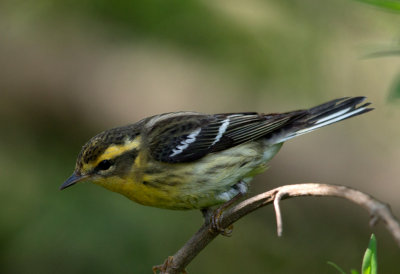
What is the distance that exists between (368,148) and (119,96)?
8.63 feet

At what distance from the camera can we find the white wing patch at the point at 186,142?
13.4 feet

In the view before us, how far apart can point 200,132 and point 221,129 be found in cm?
15

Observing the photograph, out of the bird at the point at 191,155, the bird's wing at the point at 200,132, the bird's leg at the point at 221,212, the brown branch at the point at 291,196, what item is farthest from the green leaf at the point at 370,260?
the bird's wing at the point at 200,132

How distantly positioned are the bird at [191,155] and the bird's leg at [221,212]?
1 cm

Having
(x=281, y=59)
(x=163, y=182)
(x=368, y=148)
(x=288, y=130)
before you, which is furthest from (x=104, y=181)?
(x=281, y=59)

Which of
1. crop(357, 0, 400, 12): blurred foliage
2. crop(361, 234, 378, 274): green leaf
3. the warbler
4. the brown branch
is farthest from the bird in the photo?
crop(361, 234, 378, 274): green leaf

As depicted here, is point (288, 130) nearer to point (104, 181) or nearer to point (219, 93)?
point (104, 181)

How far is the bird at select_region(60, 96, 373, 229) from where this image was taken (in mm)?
3865

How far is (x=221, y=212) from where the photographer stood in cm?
367

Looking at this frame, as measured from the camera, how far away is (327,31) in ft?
24.1

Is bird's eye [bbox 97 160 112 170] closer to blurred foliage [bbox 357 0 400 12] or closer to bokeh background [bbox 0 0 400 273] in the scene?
bokeh background [bbox 0 0 400 273]

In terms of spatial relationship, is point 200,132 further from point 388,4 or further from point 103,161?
point 388,4

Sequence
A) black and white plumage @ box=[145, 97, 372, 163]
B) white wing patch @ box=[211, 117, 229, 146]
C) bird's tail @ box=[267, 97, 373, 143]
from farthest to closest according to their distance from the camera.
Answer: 1. white wing patch @ box=[211, 117, 229, 146]
2. black and white plumage @ box=[145, 97, 372, 163]
3. bird's tail @ box=[267, 97, 373, 143]

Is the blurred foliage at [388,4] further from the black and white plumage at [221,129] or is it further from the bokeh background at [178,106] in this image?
the bokeh background at [178,106]
